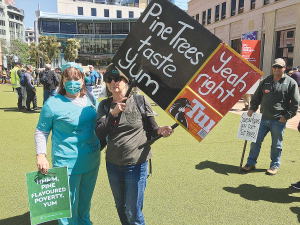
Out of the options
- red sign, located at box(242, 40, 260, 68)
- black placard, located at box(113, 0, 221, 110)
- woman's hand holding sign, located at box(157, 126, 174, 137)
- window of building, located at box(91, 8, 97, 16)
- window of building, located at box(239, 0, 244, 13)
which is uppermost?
window of building, located at box(91, 8, 97, 16)

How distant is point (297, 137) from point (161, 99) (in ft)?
20.4

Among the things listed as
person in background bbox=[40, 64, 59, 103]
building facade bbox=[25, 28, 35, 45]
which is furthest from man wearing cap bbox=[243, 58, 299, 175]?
building facade bbox=[25, 28, 35, 45]

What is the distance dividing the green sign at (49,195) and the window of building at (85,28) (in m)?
69.2

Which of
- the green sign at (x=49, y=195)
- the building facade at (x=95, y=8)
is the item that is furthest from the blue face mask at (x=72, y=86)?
the building facade at (x=95, y=8)

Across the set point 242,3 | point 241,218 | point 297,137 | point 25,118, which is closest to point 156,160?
point 241,218

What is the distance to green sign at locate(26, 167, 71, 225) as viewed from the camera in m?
2.14

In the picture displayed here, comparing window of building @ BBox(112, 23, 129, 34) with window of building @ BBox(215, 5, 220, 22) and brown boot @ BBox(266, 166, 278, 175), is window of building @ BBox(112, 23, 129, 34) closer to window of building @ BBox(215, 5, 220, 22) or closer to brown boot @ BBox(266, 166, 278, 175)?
window of building @ BBox(215, 5, 220, 22)

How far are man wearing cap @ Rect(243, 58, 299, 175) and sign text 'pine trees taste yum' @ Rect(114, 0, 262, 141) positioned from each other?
7.95ft

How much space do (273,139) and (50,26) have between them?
6989 centimetres

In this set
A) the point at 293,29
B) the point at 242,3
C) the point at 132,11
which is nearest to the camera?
the point at 293,29

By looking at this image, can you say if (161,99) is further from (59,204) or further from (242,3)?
(242,3)

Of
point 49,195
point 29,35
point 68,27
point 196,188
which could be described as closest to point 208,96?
point 49,195

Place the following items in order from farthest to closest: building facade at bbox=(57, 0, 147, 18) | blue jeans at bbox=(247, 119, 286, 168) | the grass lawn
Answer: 1. building facade at bbox=(57, 0, 147, 18)
2. blue jeans at bbox=(247, 119, 286, 168)
3. the grass lawn

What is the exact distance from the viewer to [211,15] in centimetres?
3050
